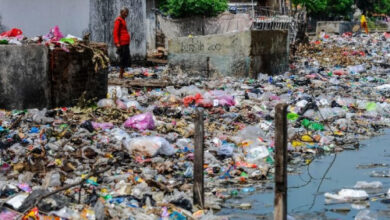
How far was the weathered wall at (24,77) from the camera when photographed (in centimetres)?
663

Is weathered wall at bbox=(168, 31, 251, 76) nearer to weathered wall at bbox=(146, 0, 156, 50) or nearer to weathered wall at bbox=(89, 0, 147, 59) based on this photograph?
weathered wall at bbox=(89, 0, 147, 59)

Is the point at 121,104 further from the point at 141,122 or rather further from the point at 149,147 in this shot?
the point at 149,147

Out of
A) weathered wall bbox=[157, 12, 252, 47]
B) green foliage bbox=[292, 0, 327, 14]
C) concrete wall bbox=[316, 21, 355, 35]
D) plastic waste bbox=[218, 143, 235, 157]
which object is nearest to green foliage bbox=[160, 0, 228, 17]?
weathered wall bbox=[157, 12, 252, 47]

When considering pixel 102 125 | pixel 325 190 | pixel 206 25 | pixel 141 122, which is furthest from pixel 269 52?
pixel 206 25

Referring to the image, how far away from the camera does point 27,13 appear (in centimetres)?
1205

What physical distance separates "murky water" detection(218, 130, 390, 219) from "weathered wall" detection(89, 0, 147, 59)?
341 inches

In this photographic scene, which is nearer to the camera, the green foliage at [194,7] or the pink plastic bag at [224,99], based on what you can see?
the pink plastic bag at [224,99]

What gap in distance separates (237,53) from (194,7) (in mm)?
11359

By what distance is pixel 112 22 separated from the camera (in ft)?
45.5

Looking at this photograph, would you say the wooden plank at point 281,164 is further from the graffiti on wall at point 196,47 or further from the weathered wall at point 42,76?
the graffiti on wall at point 196,47

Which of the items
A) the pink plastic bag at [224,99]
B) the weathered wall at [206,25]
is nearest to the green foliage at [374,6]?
the weathered wall at [206,25]

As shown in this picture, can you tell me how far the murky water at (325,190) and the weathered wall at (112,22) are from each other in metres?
8.67

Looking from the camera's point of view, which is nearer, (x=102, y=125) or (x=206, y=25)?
(x=102, y=125)

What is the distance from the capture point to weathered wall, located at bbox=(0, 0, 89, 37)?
11.7 meters
